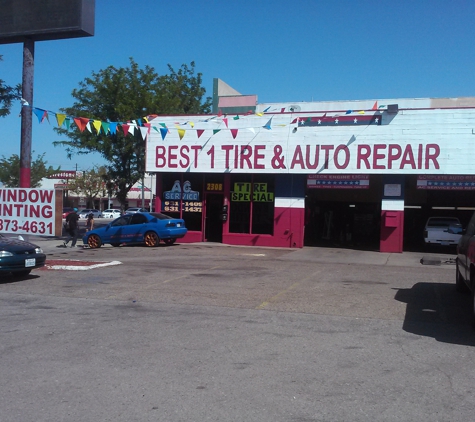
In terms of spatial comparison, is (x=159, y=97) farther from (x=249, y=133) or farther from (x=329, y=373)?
(x=329, y=373)

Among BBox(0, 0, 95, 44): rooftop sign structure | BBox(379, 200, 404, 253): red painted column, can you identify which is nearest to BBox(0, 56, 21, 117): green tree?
BBox(0, 0, 95, 44): rooftop sign structure

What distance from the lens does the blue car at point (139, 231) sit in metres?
23.4

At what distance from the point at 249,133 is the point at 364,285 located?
12.7m

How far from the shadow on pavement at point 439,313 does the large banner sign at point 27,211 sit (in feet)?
35.7

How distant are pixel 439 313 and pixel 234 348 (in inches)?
173

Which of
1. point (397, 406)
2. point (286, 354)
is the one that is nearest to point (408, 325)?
point (286, 354)

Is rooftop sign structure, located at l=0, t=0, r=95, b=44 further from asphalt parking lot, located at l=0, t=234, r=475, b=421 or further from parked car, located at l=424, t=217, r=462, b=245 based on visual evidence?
parked car, located at l=424, t=217, r=462, b=245

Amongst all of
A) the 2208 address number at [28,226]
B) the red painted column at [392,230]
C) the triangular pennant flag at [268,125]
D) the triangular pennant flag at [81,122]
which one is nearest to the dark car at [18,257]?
the 2208 address number at [28,226]

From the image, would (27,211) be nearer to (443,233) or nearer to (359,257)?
(359,257)

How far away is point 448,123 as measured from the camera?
2169cm

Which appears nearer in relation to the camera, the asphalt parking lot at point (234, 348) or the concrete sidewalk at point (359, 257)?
the asphalt parking lot at point (234, 348)

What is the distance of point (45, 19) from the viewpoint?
18.0 metres

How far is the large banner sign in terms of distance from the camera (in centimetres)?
1712

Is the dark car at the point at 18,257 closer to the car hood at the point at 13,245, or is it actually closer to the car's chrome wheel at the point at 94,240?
the car hood at the point at 13,245
